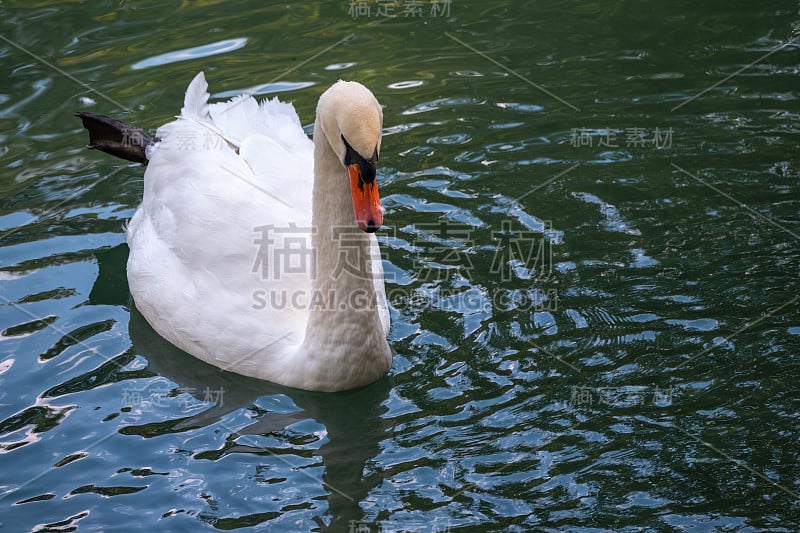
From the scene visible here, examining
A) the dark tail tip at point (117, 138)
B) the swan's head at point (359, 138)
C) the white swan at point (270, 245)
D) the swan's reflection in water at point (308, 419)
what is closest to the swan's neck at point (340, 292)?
the white swan at point (270, 245)

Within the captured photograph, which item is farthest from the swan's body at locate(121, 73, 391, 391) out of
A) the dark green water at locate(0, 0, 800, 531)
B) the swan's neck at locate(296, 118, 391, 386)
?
the dark green water at locate(0, 0, 800, 531)

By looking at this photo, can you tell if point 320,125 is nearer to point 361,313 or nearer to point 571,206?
point 361,313

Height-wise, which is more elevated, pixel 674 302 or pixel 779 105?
pixel 779 105

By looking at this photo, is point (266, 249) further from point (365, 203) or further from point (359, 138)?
point (359, 138)

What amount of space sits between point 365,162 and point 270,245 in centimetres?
151

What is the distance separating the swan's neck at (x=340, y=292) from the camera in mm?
6000

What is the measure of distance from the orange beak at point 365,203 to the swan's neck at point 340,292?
40 centimetres

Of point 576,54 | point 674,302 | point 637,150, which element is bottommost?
point 674,302

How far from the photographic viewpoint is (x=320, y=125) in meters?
5.79

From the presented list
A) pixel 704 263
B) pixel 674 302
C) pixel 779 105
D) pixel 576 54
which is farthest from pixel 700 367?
pixel 576 54

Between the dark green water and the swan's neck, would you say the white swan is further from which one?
the dark green water

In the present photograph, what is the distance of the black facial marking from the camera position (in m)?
5.38

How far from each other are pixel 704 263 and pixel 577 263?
88 cm

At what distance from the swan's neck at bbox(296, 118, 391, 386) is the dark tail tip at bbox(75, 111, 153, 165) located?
2619 mm
